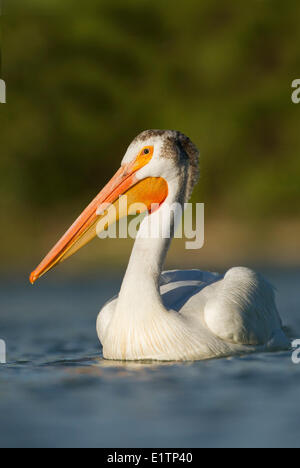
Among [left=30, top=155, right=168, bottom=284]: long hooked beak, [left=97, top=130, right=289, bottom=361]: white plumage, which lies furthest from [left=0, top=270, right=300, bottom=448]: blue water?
[left=30, top=155, right=168, bottom=284]: long hooked beak

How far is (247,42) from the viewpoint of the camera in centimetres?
2366

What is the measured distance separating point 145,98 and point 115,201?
17.0 m

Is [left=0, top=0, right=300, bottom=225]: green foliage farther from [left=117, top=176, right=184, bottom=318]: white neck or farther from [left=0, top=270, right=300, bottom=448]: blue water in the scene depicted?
[left=0, top=270, right=300, bottom=448]: blue water

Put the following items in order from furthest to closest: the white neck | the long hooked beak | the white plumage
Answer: the long hooked beak < the white neck < the white plumage

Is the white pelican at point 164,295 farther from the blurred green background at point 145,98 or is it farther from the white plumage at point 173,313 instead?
the blurred green background at point 145,98

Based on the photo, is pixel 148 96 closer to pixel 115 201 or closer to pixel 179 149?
pixel 115 201

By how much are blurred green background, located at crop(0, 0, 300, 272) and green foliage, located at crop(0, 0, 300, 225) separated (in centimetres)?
3

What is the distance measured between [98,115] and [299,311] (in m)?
14.4

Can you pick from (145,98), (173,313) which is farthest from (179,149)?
(145,98)

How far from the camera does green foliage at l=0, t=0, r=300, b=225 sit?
21.4m

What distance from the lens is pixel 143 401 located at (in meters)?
4.97

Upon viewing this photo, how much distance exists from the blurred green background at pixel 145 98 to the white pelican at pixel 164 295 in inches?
483

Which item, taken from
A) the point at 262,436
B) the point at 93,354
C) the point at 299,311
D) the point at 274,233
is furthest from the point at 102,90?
the point at 262,436

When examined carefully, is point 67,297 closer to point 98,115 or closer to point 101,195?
point 101,195
